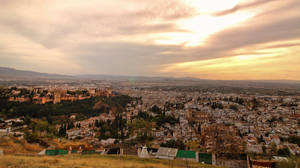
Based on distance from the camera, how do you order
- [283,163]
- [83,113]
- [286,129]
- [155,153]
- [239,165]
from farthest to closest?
[83,113], [286,129], [155,153], [239,165], [283,163]

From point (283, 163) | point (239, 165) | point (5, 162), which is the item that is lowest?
point (239, 165)

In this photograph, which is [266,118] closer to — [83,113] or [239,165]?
[239,165]

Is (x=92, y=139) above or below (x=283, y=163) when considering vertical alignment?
below

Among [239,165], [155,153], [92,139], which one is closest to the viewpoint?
[239,165]

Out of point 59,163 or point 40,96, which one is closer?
point 59,163

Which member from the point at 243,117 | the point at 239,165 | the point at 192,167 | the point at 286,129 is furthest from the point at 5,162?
the point at 243,117

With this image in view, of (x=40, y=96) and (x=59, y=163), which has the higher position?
(x=59, y=163)

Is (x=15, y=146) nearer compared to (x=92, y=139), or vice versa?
(x=15, y=146)

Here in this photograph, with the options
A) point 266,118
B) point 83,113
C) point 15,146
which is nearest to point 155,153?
point 15,146

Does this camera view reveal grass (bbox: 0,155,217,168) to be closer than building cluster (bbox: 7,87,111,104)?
Yes

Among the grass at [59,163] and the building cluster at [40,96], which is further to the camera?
the building cluster at [40,96]
